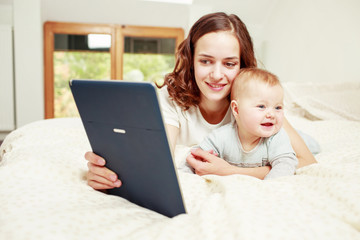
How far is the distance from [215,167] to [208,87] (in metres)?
0.34

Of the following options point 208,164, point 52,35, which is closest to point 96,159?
point 208,164

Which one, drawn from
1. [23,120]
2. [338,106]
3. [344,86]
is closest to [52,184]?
[338,106]

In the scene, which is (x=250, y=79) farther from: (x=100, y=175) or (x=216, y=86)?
(x=100, y=175)

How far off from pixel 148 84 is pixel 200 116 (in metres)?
0.80

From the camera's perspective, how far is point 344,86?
2172 millimetres

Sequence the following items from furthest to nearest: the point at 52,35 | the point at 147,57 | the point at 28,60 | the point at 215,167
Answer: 1. the point at 147,57
2. the point at 52,35
3. the point at 28,60
4. the point at 215,167

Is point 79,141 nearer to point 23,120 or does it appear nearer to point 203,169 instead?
point 203,169

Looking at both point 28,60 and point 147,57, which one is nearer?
point 28,60

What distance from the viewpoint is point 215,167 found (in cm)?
98

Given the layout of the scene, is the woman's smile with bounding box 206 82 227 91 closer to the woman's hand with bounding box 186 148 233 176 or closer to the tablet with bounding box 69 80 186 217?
the woman's hand with bounding box 186 148 233 176

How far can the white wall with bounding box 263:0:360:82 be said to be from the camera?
2508 millimetres

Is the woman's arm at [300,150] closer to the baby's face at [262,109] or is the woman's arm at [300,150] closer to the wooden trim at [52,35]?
the baby's face at [262,109]

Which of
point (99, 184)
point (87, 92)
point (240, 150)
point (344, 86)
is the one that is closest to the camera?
point (87, 92)

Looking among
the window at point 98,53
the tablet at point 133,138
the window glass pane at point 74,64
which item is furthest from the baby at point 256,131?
the window glass pane at point 74,64
